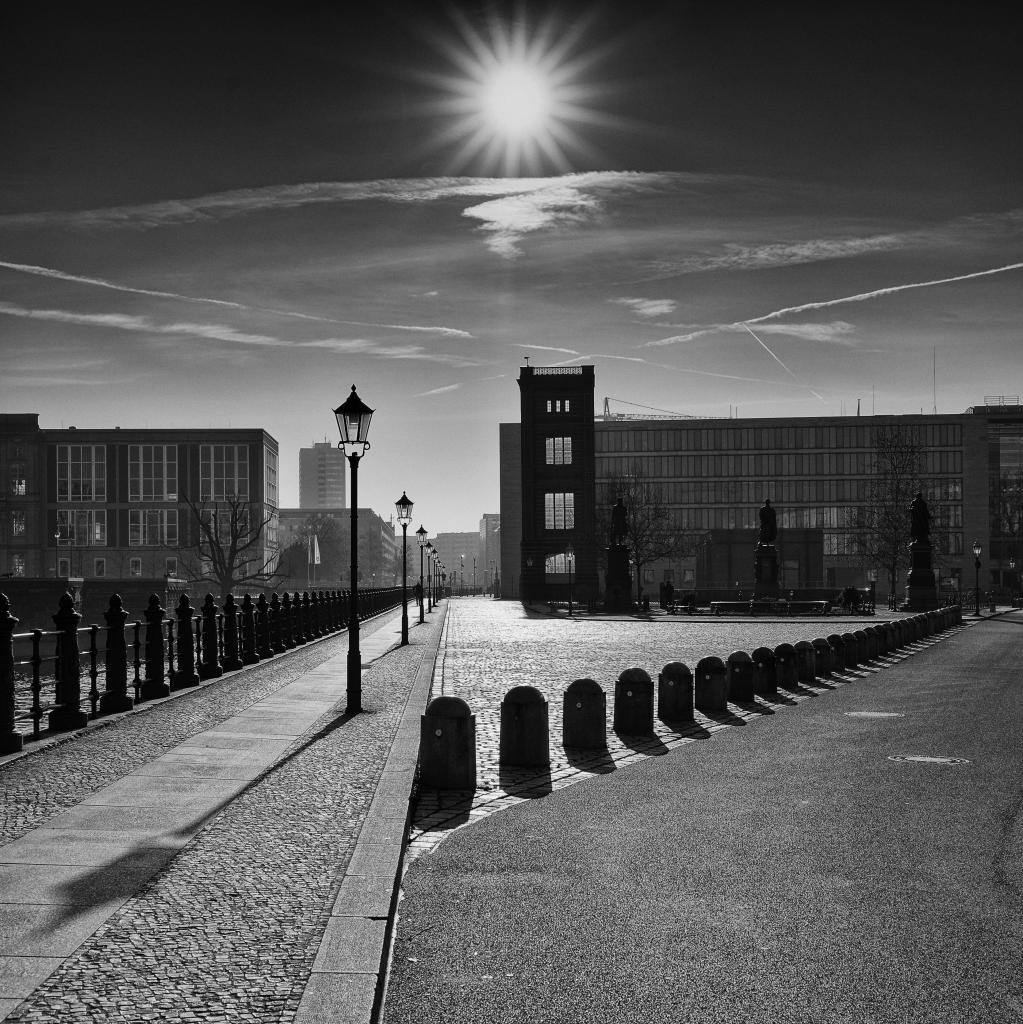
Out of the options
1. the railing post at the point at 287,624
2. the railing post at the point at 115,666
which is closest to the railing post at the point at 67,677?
the railing post at the point at 115,666

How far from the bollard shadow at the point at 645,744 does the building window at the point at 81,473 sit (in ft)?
427

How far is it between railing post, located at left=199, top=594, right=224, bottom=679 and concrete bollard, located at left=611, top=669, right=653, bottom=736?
30.7 ft

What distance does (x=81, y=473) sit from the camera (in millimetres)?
135000

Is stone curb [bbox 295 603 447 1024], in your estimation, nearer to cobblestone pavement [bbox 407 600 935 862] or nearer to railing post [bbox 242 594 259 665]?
cobblestone pavement [bbox 407 600 935 862]

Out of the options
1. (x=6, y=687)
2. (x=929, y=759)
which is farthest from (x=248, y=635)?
(x=929, y=759)

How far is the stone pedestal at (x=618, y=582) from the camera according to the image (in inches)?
2532

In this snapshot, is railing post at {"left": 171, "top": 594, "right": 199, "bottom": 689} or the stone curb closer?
the stone curb

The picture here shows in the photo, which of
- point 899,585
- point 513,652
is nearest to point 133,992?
point 513,652

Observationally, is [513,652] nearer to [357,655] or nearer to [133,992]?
[357,655]

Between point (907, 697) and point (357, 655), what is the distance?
8329 mm

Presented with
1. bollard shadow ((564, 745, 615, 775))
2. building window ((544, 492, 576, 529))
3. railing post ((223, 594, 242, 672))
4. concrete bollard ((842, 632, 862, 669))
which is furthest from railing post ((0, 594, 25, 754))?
building window ((544, 492, 576, 529))

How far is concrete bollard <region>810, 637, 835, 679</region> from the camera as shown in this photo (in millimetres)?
21719

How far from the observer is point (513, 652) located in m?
29.3

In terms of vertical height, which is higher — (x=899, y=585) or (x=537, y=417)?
(x=537, y=417)
